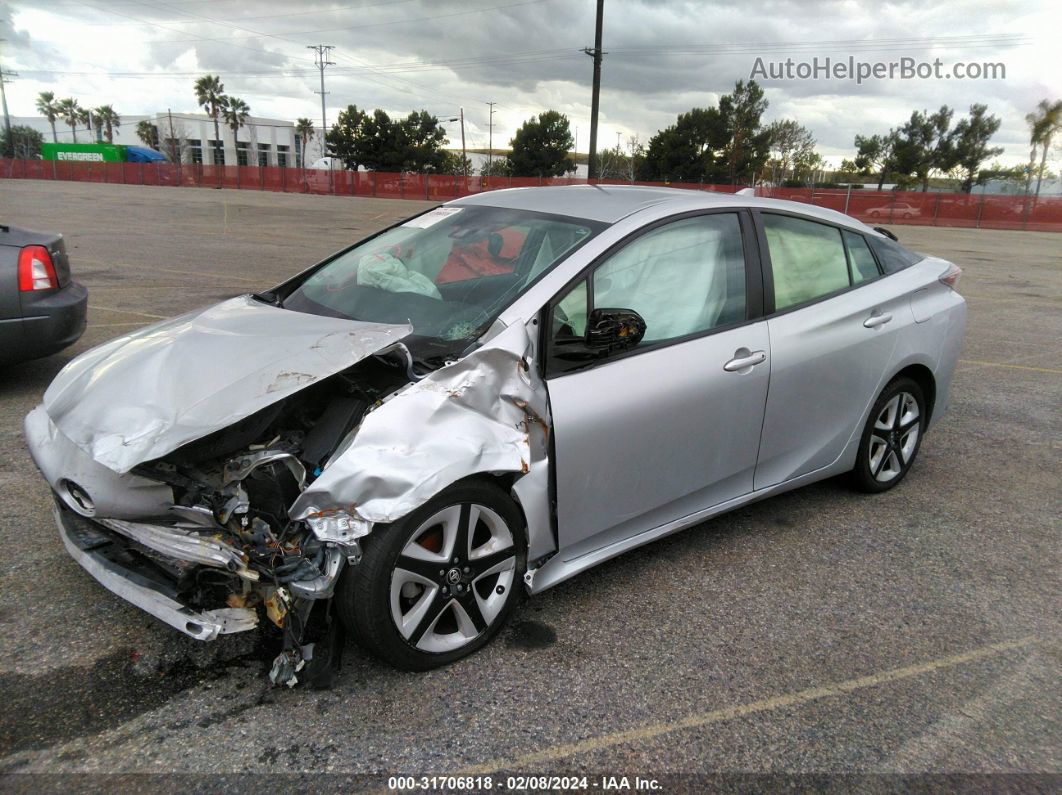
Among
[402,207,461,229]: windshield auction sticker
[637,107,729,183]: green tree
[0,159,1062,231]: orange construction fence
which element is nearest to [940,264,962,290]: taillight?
[402,207,461,229]: windshield auction sticker

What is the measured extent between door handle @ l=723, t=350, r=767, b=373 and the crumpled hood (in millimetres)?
1314

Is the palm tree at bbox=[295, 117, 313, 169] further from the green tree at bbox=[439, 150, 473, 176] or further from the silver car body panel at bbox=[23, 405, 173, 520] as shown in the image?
the silver car body panel at bbox=[23, 405, 173, 520]

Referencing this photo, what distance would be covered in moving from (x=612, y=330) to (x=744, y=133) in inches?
2351

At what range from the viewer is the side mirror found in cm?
290

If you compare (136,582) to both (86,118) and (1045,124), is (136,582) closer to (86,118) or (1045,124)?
(1045,124)

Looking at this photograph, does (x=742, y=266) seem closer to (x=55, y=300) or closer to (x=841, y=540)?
(x=841, y=540)

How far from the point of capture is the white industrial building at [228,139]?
334ft

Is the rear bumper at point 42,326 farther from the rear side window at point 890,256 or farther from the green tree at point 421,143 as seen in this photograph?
the green tree at point 421,143

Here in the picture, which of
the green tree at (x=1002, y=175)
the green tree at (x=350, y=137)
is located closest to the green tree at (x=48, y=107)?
the green tree at (x=350, y=137)

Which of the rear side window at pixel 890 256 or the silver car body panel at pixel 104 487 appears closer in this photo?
the silver car body panel at pixel 104 487

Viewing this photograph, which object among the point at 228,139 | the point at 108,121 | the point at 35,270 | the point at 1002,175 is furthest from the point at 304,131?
the point at 35,270

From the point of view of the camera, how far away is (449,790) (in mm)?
2162

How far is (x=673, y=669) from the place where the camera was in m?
2.72

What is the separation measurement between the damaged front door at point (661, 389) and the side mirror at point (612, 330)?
0.04 metres
